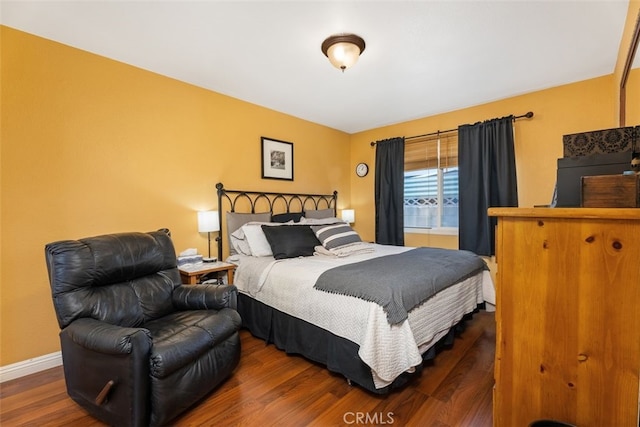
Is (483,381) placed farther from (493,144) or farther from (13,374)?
(13,374)

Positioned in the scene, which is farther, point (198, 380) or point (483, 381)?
point (483, 381)

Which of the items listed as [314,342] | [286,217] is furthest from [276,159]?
[314,342]

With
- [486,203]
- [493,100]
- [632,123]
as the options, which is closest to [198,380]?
[632,123]

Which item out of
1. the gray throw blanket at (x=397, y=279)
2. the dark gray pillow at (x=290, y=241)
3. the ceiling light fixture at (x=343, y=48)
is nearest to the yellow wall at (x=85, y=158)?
the dark gray pillow at (x=290, y=241)

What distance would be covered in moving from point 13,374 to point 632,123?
177 inches

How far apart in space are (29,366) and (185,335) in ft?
4.86

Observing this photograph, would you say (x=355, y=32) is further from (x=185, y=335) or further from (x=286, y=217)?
(x=185, y=335)

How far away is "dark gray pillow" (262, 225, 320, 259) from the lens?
2742 millimetres

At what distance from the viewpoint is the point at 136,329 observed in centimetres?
148

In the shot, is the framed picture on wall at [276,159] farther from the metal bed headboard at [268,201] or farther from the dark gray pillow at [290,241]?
the dark gray pillow at [290,241]

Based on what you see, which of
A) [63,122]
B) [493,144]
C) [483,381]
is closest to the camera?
[483,381]

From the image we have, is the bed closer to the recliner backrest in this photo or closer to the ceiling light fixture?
the recliner backrest

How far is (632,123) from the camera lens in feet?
5.73

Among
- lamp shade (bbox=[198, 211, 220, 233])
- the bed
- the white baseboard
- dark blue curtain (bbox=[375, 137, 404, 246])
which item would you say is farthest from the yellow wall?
dark blue curtain (bbox=[375, 137, 404, 246])
